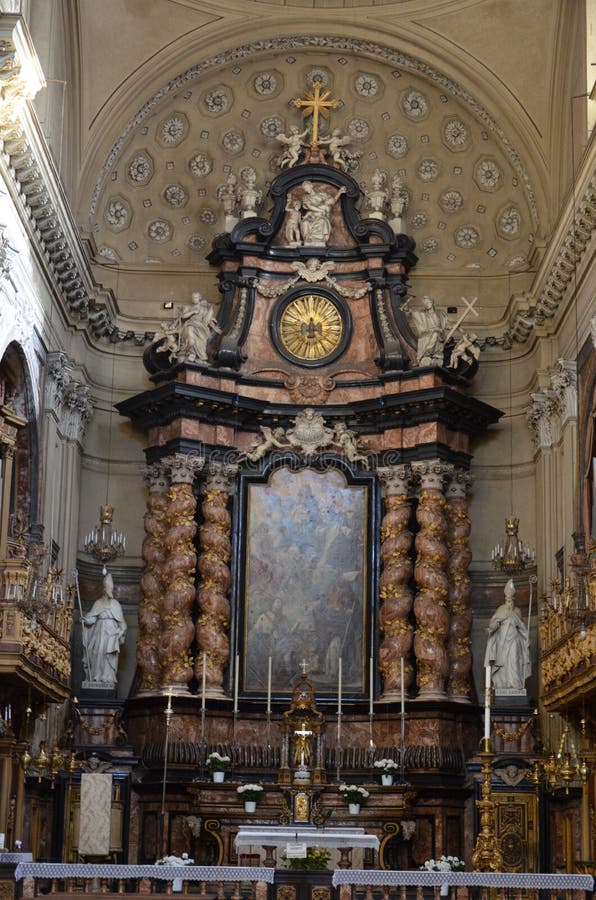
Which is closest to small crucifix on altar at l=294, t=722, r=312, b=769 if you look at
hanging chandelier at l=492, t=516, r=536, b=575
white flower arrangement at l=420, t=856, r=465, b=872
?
white flower arrangement at l=420, t=856, r=465, b=872

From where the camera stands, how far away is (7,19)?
19094 millimetres

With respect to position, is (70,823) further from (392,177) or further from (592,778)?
(392,177)

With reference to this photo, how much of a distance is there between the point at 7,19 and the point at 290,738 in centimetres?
1164

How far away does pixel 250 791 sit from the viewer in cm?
2264

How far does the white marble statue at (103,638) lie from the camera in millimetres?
24688

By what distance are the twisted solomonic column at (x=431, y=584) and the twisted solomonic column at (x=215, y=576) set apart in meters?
3.15

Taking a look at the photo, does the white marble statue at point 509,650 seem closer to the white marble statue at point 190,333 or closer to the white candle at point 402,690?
the white candle at point 402,690

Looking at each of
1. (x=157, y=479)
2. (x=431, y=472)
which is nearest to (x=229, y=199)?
(x=157, y=479)

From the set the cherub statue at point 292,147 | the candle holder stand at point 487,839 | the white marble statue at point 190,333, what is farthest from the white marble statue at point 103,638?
the candle holder stand at point 487,839

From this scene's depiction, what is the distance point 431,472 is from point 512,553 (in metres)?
2.05

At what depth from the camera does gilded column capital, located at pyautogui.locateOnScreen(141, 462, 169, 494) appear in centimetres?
2603

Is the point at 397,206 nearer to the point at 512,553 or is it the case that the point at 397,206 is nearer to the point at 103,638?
the point at 512,553

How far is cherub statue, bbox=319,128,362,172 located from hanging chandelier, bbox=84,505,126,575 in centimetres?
770

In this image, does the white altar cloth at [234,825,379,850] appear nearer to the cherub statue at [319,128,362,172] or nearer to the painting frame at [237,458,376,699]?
the painting frame at [237,458,376,699]
